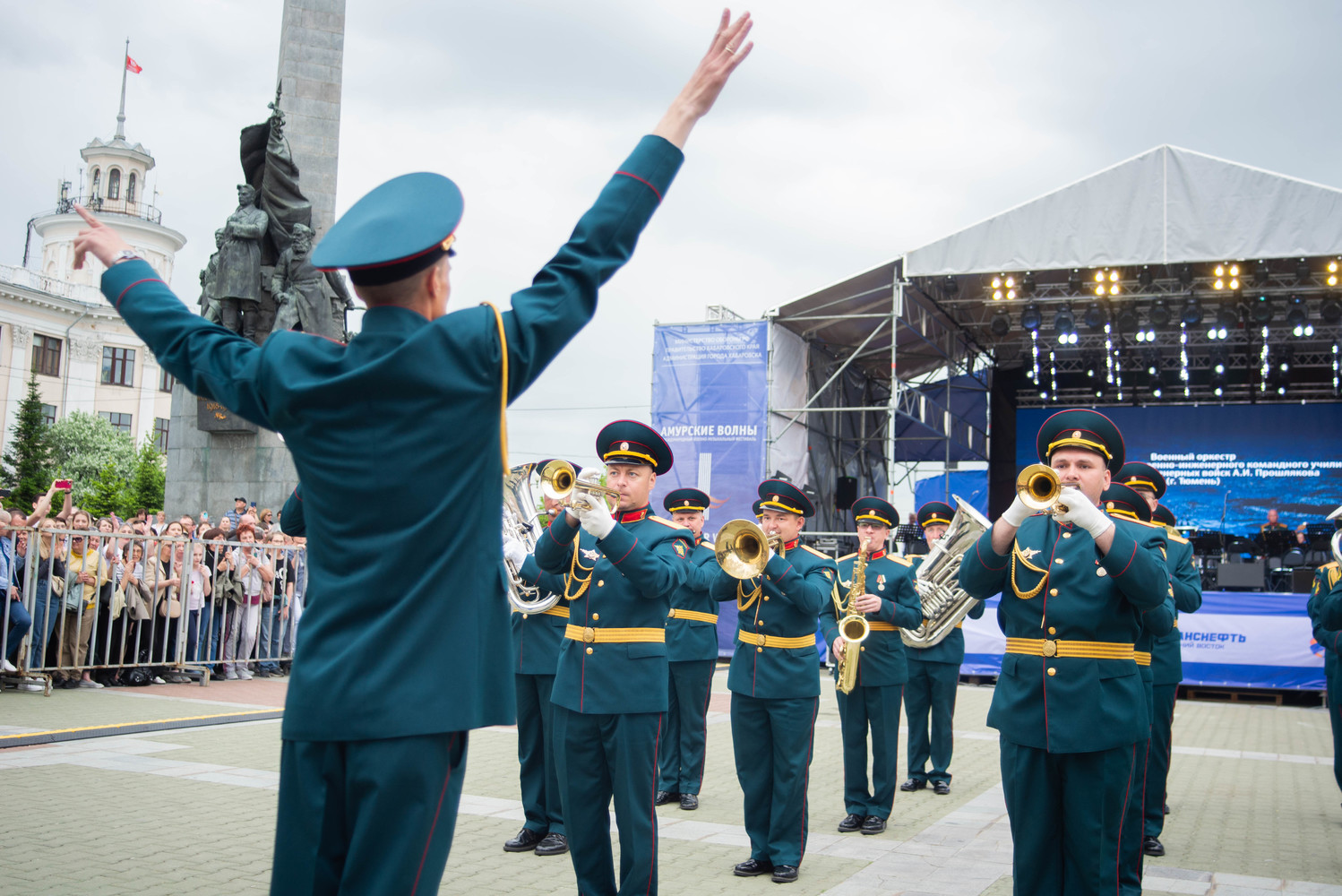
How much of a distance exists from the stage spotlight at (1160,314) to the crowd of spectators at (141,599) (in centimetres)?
1477

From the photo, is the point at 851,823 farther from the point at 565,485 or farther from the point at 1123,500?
the point at 565,485

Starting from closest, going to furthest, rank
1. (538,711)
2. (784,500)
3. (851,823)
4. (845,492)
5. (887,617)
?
(538,711) → (784,500) → (851,823) → (887,617) → (845,492)

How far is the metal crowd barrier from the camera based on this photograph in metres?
11.2

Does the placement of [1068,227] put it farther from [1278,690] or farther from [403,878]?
[403,878]

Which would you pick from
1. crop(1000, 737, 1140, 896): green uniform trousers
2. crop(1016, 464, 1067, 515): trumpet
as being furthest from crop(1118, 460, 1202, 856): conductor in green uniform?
crop(1016, 464, 1067, 515): trumpet

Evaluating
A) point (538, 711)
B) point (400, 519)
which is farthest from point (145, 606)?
point (400, 519)

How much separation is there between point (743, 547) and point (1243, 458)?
73.5 ft

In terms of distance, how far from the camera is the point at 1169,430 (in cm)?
2567

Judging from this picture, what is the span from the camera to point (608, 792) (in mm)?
5121

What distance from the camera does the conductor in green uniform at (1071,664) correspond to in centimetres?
421

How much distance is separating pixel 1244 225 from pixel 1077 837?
15.2 m

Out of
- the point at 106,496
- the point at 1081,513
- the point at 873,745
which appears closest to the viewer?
the point at 1081,513

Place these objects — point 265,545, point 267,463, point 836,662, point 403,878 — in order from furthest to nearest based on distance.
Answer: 1. point 267,463
2. point 265,545
3. point 836,662
4. point 403,878

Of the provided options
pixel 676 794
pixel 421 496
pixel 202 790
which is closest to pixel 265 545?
pixel 202 790
